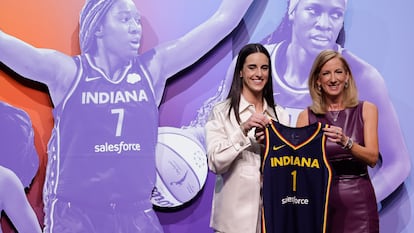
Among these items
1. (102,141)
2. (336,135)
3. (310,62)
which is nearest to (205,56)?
(310,62)

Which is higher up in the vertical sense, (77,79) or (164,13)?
(164,13)

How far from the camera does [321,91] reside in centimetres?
241

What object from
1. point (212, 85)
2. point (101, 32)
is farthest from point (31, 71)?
point (212, 85)

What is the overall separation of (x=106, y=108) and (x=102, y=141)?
0.19 metres

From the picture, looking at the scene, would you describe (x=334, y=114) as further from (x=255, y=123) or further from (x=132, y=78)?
(x=132, y=78)

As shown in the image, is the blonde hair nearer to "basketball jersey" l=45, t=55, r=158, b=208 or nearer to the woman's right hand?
the woman's right hand

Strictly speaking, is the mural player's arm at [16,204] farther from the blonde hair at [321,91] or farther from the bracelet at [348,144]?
the bracelet at [348,144]

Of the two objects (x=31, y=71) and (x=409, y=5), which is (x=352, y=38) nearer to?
(x=409, y=5)

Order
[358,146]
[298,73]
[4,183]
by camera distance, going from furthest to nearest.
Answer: [298,73] → [4,183] → [358,146]

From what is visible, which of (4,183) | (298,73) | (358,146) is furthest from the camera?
(298,73)

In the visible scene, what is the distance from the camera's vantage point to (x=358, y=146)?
2.20 meters

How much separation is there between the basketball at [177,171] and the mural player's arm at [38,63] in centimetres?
65

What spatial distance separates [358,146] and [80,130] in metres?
1.58

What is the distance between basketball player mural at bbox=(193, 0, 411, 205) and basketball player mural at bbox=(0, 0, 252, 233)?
32cm
